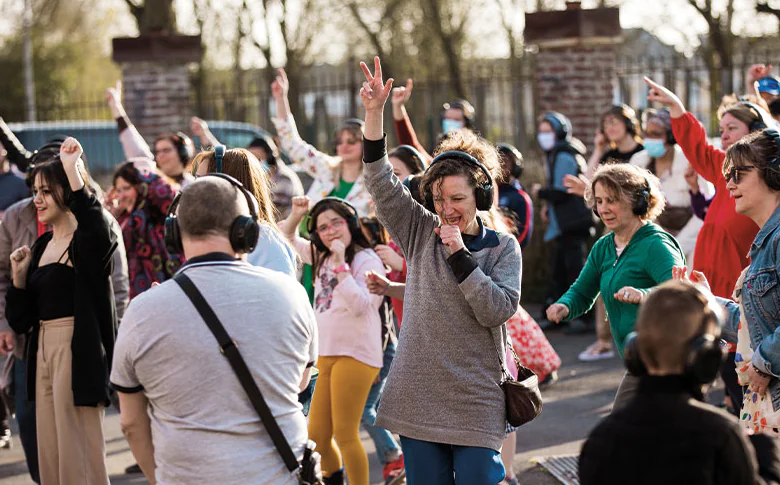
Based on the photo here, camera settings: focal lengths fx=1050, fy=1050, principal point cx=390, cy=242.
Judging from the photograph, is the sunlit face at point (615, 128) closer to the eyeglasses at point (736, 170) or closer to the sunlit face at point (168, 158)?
the sunlit face at point (168, 158)

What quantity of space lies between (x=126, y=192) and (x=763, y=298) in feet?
14.0

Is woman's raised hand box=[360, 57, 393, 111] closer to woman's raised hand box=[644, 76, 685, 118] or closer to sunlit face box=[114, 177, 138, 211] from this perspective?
woman's raised hand box=[644, 76, 685, 118]

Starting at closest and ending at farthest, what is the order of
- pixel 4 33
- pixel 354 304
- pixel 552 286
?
pixel 354 304 < pixel 552 286 < pixel 4 33

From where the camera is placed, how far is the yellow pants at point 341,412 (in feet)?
18.1

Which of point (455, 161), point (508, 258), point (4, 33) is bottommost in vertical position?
point (508, 258)

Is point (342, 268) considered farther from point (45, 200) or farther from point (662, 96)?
point (662, 96)

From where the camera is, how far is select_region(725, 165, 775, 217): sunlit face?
4.25m

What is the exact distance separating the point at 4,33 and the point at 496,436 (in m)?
34.2

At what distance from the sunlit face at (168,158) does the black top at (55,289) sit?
260 centimetres

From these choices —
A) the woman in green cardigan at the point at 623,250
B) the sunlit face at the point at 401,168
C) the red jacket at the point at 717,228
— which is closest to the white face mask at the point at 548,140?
the sunlit face at the point at 401,168

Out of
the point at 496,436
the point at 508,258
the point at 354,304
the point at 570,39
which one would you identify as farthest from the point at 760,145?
the point at 570,39

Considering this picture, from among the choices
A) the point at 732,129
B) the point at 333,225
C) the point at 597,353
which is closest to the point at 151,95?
the point at 597,353

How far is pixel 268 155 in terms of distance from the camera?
8875 millimetres

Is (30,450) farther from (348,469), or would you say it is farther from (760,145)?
(760,145)
